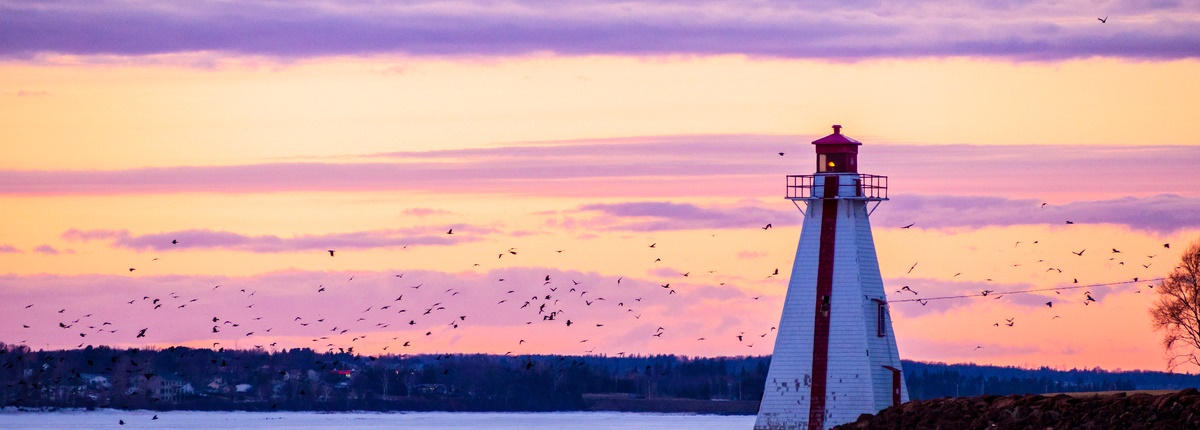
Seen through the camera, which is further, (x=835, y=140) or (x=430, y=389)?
(x=430, y=389)

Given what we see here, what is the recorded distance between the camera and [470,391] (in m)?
A: 164

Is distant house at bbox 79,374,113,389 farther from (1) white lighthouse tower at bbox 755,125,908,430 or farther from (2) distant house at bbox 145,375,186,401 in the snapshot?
(1) white lighthouse tower at bbox 755,125,908,430

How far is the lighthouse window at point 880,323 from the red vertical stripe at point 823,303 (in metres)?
1.40

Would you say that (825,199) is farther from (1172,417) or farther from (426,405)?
(426,405)

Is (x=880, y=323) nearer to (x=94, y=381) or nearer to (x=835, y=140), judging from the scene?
(x=835, y=140)

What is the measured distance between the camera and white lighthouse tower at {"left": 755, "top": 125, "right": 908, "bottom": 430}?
1978 inches

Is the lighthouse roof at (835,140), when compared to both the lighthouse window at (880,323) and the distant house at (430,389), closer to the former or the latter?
the lighthouse window at (880,323)

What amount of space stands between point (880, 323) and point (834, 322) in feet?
4.58

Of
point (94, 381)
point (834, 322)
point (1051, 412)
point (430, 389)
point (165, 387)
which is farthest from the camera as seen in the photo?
point (430, 389)

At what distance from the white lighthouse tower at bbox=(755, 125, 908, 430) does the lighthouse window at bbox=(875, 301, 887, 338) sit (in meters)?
0.03

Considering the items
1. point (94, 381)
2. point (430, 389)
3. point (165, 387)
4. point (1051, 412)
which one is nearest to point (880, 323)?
point (1051, 412)

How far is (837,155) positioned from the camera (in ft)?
171

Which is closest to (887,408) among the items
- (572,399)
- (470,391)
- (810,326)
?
(810,326)

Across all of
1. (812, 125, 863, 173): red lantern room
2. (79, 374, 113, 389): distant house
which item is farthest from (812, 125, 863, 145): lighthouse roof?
(79, 374, 113, 389): distant house
